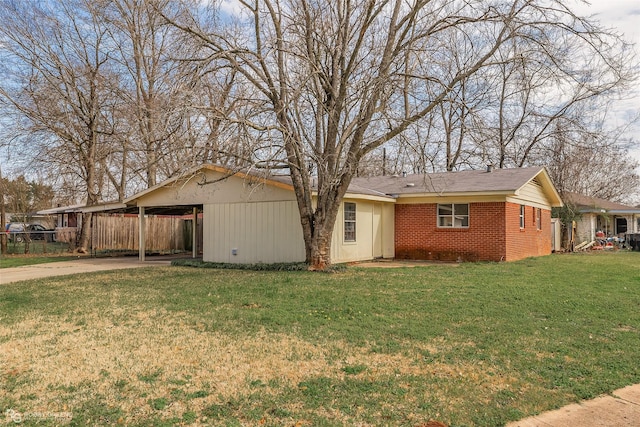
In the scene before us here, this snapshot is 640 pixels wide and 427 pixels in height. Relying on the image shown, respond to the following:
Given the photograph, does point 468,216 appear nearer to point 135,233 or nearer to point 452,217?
point 452,217

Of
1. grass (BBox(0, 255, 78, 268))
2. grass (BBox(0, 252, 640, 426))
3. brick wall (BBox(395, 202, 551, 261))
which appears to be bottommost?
grass (BBox(0, 252, 640, 426))

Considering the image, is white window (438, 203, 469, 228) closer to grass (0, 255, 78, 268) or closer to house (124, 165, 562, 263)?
house (124, 165, 562, 263)

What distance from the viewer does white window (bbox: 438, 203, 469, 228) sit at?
1658 centimetres

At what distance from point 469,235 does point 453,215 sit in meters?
0.89

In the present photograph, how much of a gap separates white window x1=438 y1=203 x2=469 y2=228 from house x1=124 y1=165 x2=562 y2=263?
0.03m

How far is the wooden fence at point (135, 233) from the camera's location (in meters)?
22.3

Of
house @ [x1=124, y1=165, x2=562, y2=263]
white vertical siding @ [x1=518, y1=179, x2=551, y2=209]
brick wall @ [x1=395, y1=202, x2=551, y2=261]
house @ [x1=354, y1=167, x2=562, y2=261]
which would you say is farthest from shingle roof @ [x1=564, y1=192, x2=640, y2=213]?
brick wall @ [x1=395, y1=202, x2=551, y2=261]

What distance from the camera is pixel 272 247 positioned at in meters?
15.0

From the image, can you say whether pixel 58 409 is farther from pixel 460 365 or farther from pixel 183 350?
pixel 460 365

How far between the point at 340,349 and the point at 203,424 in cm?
220

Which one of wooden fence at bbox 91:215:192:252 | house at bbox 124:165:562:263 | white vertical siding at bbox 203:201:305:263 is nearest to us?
white vertical siding at bbox 203:201:305:263

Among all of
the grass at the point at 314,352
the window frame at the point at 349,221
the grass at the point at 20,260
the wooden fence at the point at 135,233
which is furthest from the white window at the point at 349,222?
the grass at the point at 20,260

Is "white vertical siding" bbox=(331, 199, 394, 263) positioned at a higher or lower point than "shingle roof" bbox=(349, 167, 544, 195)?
lower

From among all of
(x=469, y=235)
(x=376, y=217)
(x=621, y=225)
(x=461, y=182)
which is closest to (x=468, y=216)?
(x=469, y=235)
